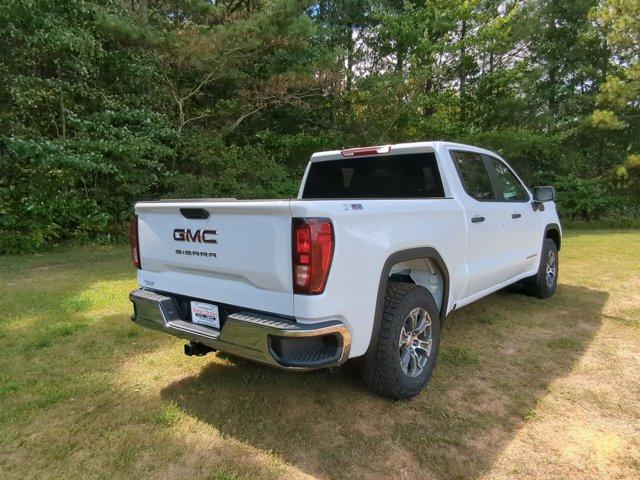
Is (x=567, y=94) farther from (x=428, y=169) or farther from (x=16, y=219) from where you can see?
(x=16, y=219)

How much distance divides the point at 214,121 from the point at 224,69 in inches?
75.9

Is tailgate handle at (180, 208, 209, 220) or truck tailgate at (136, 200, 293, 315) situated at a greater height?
tailgate handle at (180, 208, 209, 220)

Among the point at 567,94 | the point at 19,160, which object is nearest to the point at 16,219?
the point at 19,160

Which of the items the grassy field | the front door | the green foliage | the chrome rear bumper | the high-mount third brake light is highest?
the green foliage

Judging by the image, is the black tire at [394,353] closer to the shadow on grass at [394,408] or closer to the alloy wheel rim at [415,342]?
the alloy wheel rim at [415,342]

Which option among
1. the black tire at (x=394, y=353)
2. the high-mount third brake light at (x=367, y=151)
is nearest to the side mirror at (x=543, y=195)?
the high-mount third brake light at (x=367, y=151)

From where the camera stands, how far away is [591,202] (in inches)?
636

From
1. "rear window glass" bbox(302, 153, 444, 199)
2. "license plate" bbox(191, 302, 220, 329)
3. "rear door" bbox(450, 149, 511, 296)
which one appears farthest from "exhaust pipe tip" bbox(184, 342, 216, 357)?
"rear door" bbox(450, 149, 511, 296)

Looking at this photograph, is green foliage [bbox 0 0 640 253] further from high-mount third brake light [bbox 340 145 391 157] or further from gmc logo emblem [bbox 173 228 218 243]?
gmc logo emblem [bbox 173 228 218 243]

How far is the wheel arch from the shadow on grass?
50 centimetres

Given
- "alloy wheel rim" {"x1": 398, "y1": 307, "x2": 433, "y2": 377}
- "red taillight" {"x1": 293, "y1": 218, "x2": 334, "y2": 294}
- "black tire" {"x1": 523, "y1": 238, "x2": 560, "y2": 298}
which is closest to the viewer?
"red taillight" {"x1": 293, "y1": 218, "x2": 334, "y2": 294}

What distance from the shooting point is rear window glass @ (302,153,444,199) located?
3984 millimetres

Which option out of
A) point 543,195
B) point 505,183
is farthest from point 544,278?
point 505,183

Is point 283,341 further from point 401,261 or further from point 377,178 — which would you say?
point 377,178
